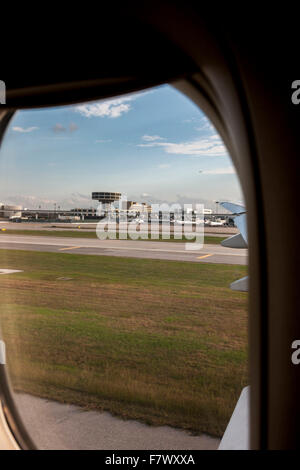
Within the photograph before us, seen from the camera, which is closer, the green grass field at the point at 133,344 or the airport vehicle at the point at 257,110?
the airport vehicle at the point at 257,110

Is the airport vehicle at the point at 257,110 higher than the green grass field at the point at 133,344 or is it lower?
higher

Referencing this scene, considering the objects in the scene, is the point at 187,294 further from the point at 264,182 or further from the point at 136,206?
the point at 264,182

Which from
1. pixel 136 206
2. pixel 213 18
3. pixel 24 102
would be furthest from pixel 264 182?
pixel 136 206

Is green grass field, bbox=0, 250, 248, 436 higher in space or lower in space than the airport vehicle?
lower

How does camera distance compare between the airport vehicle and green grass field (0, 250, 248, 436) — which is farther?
green grass field (0, 250, 248, 436)

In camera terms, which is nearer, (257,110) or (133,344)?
(257,110)
